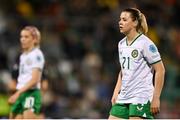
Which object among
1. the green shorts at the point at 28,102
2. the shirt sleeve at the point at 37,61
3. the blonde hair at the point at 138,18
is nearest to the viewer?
the blonde hair at the point at 138,18

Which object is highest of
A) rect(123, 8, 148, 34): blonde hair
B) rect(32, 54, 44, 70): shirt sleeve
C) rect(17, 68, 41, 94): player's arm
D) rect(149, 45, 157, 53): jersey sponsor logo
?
rect(123, 8, 148, 34): blonde hair

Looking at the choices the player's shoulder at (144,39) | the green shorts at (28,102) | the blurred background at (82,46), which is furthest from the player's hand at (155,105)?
the blurred background at (82,46)

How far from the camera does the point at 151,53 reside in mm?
8461

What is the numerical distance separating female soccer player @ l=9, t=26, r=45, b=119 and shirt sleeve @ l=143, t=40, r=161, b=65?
99.2 inches

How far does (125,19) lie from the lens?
859 centimetres

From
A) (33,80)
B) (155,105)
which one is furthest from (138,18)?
(33,80)

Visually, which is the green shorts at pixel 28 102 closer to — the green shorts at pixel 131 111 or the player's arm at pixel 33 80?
the player's arm at pixel 33 80

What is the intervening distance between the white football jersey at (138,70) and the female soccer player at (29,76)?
7.47 feet

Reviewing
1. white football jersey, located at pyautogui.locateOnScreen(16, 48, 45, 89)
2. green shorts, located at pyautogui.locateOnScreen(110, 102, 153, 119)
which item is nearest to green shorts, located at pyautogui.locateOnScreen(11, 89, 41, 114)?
white football jersey, located at pyautogui.locateOnScreen(16, 48, 45, 89)

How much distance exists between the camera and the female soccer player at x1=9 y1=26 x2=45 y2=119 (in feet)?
35.0

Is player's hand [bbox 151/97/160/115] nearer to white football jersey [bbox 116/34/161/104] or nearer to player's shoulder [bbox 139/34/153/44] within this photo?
white football jersey [bbox 116/34/161/104]

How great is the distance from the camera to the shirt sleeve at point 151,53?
332 inches

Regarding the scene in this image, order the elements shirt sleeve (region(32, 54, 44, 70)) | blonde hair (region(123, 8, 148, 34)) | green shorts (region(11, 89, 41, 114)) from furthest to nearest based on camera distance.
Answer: green shorts (region(11, 89, 41, 114))
shirt sleeve (region(32, 54, 44, 70))
blonde hair (region(123, 8, 148, 34))

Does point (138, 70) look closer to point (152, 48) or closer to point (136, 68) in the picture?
point (136, 68)
